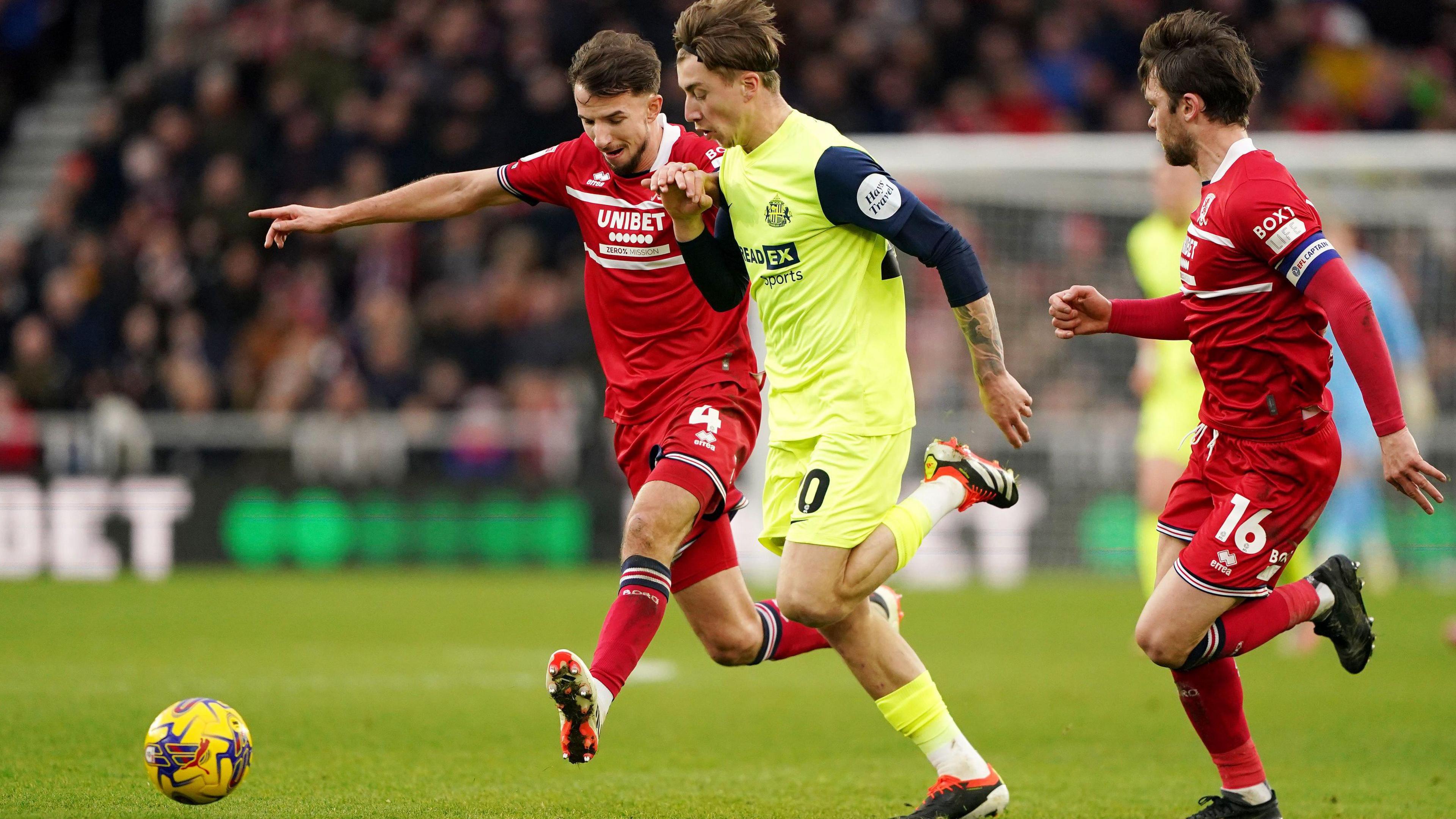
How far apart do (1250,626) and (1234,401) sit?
0.66 m

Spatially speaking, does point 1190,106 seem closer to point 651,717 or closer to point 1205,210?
point 1205,210

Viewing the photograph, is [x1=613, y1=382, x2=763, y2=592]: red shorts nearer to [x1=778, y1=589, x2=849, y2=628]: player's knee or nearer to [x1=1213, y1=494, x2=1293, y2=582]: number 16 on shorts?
[x1=778, y1=589, x2=849, y2=628]: player's knee

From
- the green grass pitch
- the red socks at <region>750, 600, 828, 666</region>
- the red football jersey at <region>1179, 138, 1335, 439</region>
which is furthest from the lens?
the red socks at <region>750, 600, 828, 666</region>

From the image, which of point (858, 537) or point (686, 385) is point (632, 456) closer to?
point (686, 385)

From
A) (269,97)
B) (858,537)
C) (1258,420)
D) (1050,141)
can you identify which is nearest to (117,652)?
(858,537)

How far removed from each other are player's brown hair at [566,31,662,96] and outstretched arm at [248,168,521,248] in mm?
485

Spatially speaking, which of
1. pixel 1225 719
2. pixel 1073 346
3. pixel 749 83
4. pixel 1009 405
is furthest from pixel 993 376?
pixel 1073 346

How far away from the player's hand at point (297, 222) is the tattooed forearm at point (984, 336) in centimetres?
212

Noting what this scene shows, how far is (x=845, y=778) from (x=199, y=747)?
2.27 meters

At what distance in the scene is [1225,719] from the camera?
5.02 m

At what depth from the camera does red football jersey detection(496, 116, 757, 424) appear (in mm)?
5695

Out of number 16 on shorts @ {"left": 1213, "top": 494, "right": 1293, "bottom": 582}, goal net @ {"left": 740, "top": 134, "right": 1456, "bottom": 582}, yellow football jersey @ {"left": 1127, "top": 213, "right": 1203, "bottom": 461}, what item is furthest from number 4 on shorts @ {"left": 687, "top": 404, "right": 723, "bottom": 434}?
goal net @ {"left": 740, "top": 134, "right": 1456, "bottom": 582}

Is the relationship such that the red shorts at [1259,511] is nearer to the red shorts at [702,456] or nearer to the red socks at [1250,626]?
the red socks at [1250,626]

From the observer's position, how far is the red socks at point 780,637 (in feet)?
19.2
